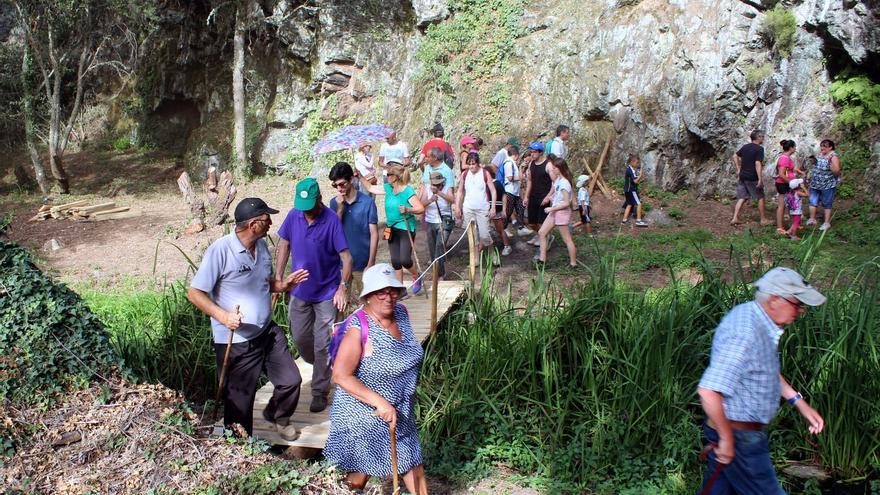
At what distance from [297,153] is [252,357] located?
52.8 feet

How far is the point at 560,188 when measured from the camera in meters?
9.55

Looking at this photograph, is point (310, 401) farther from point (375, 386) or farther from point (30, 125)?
point (30, 125)

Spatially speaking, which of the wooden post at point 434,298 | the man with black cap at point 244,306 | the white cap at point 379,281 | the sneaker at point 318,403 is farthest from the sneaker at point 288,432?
the white cap at point 379,281

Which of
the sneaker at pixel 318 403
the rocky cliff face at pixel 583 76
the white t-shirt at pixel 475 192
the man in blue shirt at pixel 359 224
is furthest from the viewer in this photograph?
the rocky cliff face at pixel 583 76

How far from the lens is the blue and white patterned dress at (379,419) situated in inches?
154

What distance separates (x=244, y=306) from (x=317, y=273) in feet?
2.86

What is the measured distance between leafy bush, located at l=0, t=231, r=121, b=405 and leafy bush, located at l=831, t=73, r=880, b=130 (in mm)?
13000

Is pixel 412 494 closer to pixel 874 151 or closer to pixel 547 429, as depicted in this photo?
pixel 547 429

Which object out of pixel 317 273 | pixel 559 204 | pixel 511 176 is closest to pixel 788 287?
pixel 317 273

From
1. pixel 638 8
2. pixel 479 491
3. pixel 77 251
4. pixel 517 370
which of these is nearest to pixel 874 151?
pixel 638 8

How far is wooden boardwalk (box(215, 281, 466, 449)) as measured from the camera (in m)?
5.26

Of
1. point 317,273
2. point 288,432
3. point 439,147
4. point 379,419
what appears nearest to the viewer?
point 379,419

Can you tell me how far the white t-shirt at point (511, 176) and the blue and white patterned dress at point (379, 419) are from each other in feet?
23.4

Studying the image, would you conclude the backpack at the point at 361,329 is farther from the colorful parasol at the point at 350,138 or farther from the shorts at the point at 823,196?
the shorts at the point at 823,196
